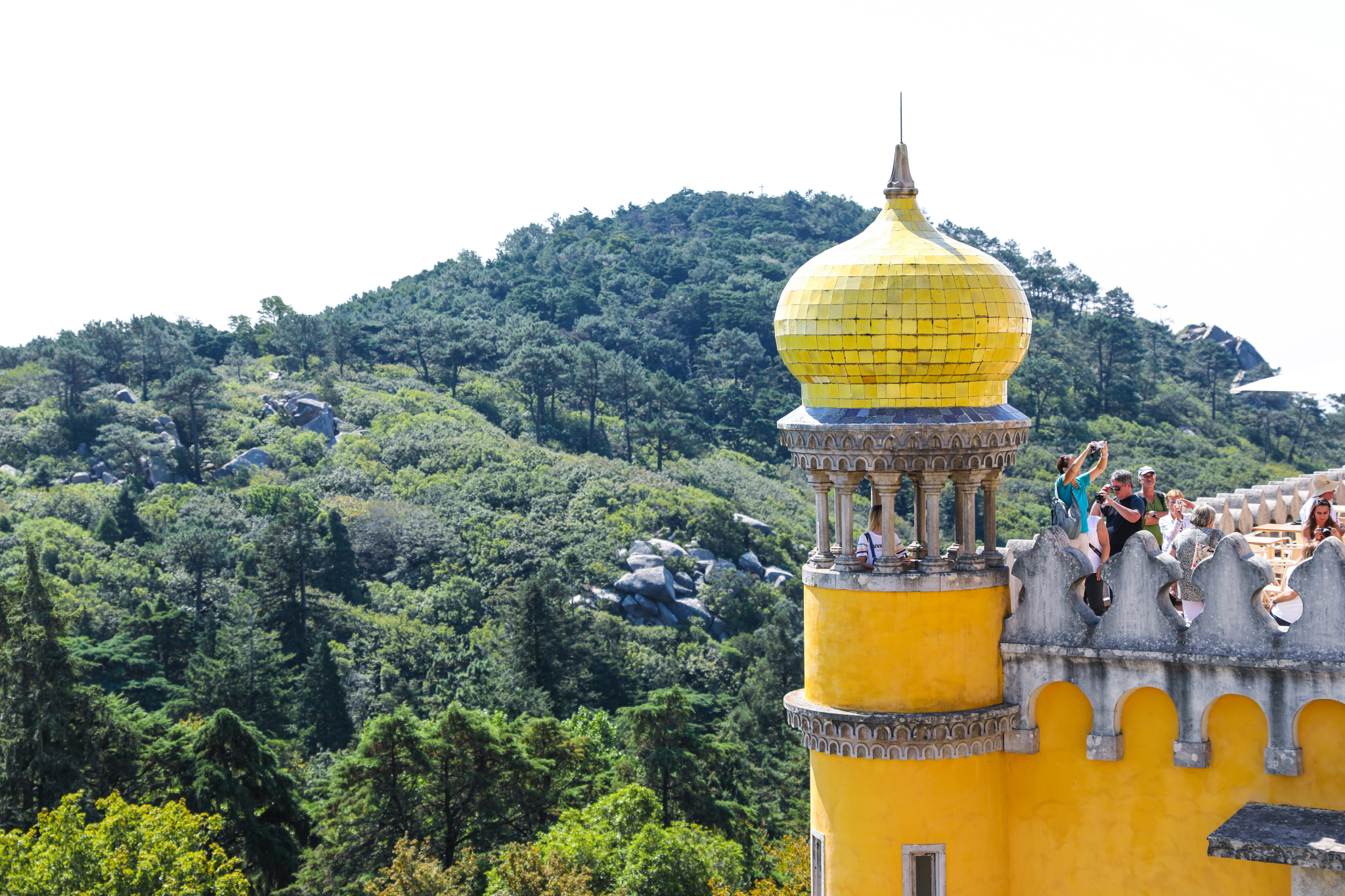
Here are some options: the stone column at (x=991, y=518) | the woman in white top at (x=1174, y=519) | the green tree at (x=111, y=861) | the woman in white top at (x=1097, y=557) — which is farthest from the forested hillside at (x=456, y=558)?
the stone column at (x=991, y=518)

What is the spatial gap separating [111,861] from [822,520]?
2119 cm

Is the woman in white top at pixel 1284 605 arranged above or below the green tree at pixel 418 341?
below

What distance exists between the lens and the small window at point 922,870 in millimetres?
10188

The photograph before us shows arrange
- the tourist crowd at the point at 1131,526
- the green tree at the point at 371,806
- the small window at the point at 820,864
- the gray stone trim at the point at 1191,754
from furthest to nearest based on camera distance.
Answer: the green tree at the point at 371,806, the small window at the point at 820,864, the tourist crowd at the point at 1131,526, the gray stone trim at the point at 1191,754

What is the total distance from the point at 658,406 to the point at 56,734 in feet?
236

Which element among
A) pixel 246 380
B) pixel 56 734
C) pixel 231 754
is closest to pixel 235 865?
pixel 231 754

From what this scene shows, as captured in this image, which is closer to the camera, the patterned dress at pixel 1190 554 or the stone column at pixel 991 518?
the patterned dress at pixel 1190 554

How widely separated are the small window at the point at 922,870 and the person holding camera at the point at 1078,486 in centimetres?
249

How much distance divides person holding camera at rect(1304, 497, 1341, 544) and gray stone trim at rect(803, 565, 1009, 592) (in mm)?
2840

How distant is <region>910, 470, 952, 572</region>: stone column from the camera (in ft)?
33.2

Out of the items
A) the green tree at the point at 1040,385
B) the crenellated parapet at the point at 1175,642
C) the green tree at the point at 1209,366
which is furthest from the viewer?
the green tree at the point at 1209,366

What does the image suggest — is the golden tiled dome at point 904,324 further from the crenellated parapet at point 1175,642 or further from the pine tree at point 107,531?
the pine tree at point 107,531

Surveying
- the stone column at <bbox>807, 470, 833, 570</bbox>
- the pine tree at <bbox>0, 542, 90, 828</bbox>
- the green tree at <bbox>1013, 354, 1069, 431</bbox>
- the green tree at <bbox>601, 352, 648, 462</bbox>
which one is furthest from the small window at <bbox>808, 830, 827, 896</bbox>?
the green tree at <bbox>1013, 354, 1069, 431</bbox>

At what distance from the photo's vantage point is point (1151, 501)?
12.2m
